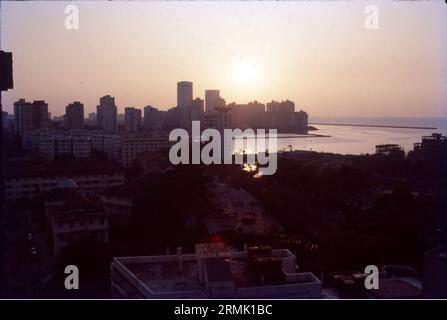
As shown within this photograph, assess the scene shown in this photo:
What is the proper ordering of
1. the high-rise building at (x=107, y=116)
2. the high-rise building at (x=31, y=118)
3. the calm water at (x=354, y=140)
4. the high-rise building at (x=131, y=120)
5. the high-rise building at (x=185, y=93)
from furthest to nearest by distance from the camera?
1. the high-rise building at (x=131, y=120)
2. the high-rise building at (x=107, y=116)
3. the high-rise building at (x=31, y=118)
4. the calm water at (x=354, y=140)
5. the high-rise building at (x=185, y=93)

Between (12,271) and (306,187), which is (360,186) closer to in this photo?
(306,187)

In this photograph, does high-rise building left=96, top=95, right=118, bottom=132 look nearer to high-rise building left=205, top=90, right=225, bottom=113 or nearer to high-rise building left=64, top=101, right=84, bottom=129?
high-rise building left=64, top=101, right=84, bottom=129

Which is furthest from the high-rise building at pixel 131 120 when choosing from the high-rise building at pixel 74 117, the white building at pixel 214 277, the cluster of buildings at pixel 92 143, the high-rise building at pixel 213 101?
the white building at pixel 214 277

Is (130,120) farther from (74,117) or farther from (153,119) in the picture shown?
(74,117)

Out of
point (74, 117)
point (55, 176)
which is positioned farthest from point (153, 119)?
point (55, 176)

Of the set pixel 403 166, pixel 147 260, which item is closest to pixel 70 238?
pixel 147 260

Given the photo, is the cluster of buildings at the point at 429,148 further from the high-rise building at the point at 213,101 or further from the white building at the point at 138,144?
the white building at the point at 138,144
